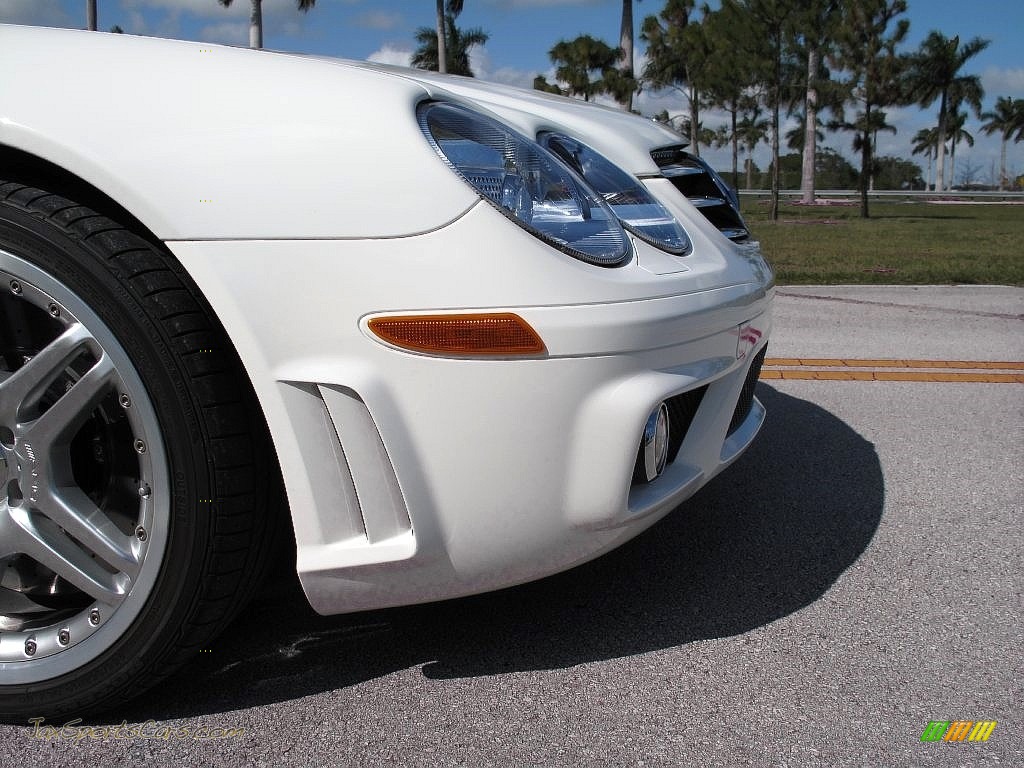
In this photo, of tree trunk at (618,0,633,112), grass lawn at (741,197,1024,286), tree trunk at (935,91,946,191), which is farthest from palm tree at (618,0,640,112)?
tree trunk at (935,91,946,191)

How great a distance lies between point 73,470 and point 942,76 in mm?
49570

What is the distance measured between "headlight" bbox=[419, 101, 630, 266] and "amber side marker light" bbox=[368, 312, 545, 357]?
0.18 meters

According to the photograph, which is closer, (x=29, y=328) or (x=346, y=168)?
(x=346, y=168)

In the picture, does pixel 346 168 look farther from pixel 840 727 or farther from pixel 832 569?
pixel 832 569

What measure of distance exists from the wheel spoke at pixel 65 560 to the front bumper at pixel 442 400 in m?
0.33

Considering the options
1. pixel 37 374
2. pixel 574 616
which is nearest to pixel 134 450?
pixel 37 374

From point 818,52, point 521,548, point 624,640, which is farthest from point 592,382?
A: point 818,52

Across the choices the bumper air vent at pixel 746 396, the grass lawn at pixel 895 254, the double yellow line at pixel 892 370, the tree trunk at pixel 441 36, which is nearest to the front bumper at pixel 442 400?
the bumper air vent at pixel 746 396

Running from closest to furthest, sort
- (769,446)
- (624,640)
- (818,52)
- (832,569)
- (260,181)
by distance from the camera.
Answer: (260,181) → (624,640) → (832,569) → (769,446) → (818,52)

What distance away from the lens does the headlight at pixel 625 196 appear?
1846 millimetres

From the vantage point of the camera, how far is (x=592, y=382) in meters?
1.54

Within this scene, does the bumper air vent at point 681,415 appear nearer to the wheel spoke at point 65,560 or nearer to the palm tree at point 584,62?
the wheel spoke at point 65,560

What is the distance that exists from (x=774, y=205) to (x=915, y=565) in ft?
79.8

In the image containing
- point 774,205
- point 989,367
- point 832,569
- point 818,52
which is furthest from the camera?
point 818,52
